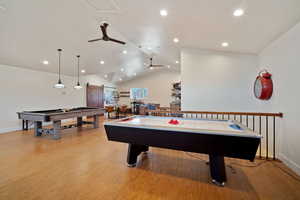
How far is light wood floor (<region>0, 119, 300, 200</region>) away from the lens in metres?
1.92

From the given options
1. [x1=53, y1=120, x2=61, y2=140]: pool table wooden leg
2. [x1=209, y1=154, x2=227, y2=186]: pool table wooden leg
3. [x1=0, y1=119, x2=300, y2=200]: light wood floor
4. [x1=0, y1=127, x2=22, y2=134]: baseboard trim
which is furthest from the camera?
[x1=0, y1=127, x2=22, y2=134]: baseboard trim

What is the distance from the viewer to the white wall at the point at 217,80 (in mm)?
3994

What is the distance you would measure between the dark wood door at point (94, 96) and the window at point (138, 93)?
2.87m

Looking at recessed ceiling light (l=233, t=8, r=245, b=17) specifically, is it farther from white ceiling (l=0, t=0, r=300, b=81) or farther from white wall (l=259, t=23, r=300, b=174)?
white wall (l=259, t=23, r=300, b=174)

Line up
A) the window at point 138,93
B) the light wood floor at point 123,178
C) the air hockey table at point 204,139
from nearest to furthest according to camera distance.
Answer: the air hockey table at point 204,139 < the light wood floor at point 123,178 < the window at point 138,93

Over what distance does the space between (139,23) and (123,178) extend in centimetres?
349

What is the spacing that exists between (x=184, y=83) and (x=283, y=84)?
2438mm

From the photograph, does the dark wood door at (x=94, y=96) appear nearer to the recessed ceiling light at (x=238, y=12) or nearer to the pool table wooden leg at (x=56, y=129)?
the pool table wooden leg at (x=56, y=129)

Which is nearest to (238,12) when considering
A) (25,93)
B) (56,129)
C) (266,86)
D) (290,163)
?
(266,86)

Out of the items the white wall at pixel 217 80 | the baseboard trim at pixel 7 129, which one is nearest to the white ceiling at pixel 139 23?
the white wall at pixel 217 80

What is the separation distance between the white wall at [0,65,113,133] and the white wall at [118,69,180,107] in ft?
18.9

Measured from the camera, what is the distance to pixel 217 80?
4293 millimetres

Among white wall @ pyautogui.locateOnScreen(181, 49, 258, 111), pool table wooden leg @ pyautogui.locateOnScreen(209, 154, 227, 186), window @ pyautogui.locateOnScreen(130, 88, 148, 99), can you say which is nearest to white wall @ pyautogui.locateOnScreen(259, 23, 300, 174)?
white wall @ pyautogui.locateOnScreen(181, 49, 258, 111)

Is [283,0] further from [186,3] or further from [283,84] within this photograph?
[283,84]
